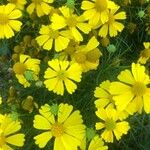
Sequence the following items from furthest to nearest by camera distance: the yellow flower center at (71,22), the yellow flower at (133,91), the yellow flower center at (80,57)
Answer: the yellow flower center at (71,22)
the yellow flower center at (80,57)
the yellow flower at (133,91)

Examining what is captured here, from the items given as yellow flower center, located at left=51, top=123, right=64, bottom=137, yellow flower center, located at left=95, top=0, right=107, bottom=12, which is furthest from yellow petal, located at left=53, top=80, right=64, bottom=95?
yellow flower center, located at left=95, top=0, right=107, bottom=12

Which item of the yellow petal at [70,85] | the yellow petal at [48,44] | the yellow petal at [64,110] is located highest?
the yellow petal at [48,44]

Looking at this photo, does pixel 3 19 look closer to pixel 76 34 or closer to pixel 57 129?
pixel 76 34

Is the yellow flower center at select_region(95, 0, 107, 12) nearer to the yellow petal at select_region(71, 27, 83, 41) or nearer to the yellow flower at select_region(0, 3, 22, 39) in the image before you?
the yellow petal at select_region(71, 27, 83, 41)

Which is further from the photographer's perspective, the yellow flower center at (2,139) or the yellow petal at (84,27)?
the yellow petal at (84,27)

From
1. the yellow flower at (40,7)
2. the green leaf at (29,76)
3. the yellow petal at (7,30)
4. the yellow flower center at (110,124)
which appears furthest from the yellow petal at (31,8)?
the yellow flower center at (110,124)

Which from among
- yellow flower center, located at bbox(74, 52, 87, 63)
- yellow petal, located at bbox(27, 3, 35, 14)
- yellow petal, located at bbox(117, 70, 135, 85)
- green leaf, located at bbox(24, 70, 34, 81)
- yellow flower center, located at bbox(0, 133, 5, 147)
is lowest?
yellow flower center, located at bbox(0, 133, 5, 147)

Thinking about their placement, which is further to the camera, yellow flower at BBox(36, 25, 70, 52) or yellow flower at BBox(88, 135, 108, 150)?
yellow flower at BBox(36, 25, 70, 52)

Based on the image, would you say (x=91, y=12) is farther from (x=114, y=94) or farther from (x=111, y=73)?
(x=114, y=94)

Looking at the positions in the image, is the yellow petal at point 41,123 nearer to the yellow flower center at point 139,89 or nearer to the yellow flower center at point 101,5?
the yellow flower center at point 139,89
